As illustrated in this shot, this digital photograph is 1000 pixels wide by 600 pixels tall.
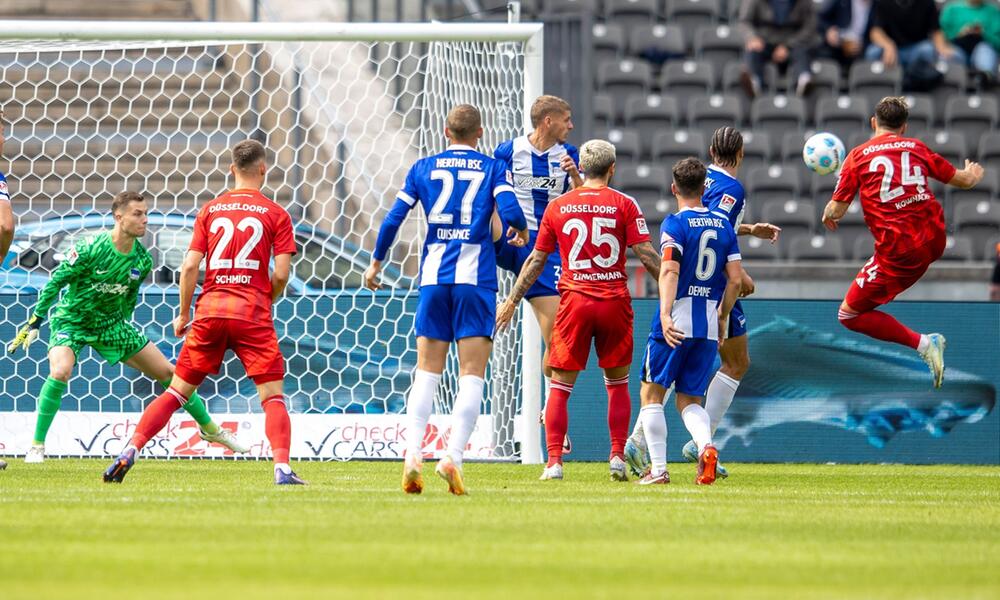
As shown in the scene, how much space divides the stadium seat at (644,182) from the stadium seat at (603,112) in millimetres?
1066

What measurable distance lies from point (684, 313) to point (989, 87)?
35.5 feet

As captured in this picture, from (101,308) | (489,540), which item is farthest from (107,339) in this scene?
(489,540)

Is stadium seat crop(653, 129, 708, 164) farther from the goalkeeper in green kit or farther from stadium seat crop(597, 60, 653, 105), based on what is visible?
the goalkeeper in green kit

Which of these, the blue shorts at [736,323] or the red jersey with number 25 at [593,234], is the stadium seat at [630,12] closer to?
the blue shorts at [736,323]

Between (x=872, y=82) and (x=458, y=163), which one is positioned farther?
(x=872, y=82)

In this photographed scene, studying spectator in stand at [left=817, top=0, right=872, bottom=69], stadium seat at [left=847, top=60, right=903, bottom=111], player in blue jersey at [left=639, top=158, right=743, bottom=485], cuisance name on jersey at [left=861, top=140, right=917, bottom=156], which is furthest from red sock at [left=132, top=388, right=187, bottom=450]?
spectator in stand at [left=817, top=0, right=872, bottom=69]

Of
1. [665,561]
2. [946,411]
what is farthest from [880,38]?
[665,561]

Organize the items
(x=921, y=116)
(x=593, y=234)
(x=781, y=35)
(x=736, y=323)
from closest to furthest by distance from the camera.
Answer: (x=593, y=234) → (x=736, y=323) → (x=921, y=116) → (x=781, y=35)

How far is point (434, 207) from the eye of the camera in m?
7.49

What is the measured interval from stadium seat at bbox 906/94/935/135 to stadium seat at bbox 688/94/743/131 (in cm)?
199

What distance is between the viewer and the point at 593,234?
811cm

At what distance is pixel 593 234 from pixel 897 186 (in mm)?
2439

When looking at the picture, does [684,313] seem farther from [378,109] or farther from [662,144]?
[662,144]

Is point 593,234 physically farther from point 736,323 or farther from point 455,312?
point 736,323
